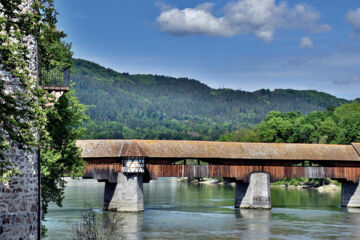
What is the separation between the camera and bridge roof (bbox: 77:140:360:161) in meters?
34.1

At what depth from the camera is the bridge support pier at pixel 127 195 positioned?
3284cm

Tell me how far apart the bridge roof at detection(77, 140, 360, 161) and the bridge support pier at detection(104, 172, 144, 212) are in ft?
4.92

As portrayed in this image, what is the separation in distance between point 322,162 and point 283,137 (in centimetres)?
2853

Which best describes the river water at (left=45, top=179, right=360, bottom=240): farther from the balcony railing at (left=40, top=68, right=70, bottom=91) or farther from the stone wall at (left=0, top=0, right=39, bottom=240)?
the stone wall at (left=0, top=0, right=39, bottom=240)

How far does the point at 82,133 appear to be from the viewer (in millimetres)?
22391

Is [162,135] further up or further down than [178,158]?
further up

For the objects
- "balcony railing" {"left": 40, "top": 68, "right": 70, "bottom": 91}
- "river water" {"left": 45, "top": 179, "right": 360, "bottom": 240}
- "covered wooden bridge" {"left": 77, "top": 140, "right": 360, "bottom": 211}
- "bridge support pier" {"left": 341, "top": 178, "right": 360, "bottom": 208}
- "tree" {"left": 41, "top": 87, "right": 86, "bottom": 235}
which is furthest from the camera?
"bridge support pier" {"left": 341, "top": 178, "right": 360, "bottom": 208}

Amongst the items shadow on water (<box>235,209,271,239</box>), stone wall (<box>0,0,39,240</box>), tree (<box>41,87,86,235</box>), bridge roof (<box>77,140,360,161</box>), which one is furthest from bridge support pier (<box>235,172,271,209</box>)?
stone wall (<box>0,0,39,240</box>)

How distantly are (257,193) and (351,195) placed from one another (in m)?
7.65

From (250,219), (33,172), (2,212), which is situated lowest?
(250,219)

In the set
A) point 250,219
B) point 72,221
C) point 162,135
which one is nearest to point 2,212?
point 72,221

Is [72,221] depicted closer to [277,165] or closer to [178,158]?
[178,158]

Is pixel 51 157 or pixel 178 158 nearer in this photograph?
pixel 51 157

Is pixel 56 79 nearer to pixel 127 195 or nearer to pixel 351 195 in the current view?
pixel 127 195
